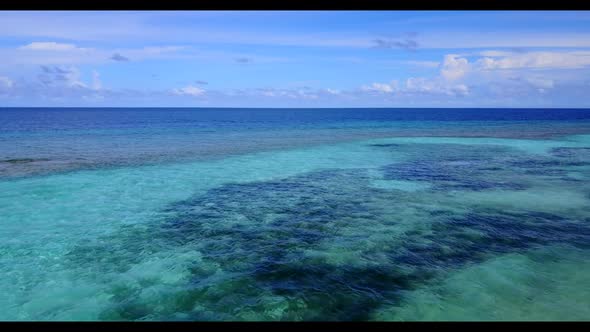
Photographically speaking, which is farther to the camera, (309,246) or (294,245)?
(294,245)

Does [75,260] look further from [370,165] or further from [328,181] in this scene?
[370,165]

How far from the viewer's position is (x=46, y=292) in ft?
29.8

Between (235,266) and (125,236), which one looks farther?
(125,236)

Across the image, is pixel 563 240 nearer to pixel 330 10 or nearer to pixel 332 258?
pixel 332 258

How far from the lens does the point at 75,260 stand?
1073 cm

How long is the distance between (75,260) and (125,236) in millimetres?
1962
